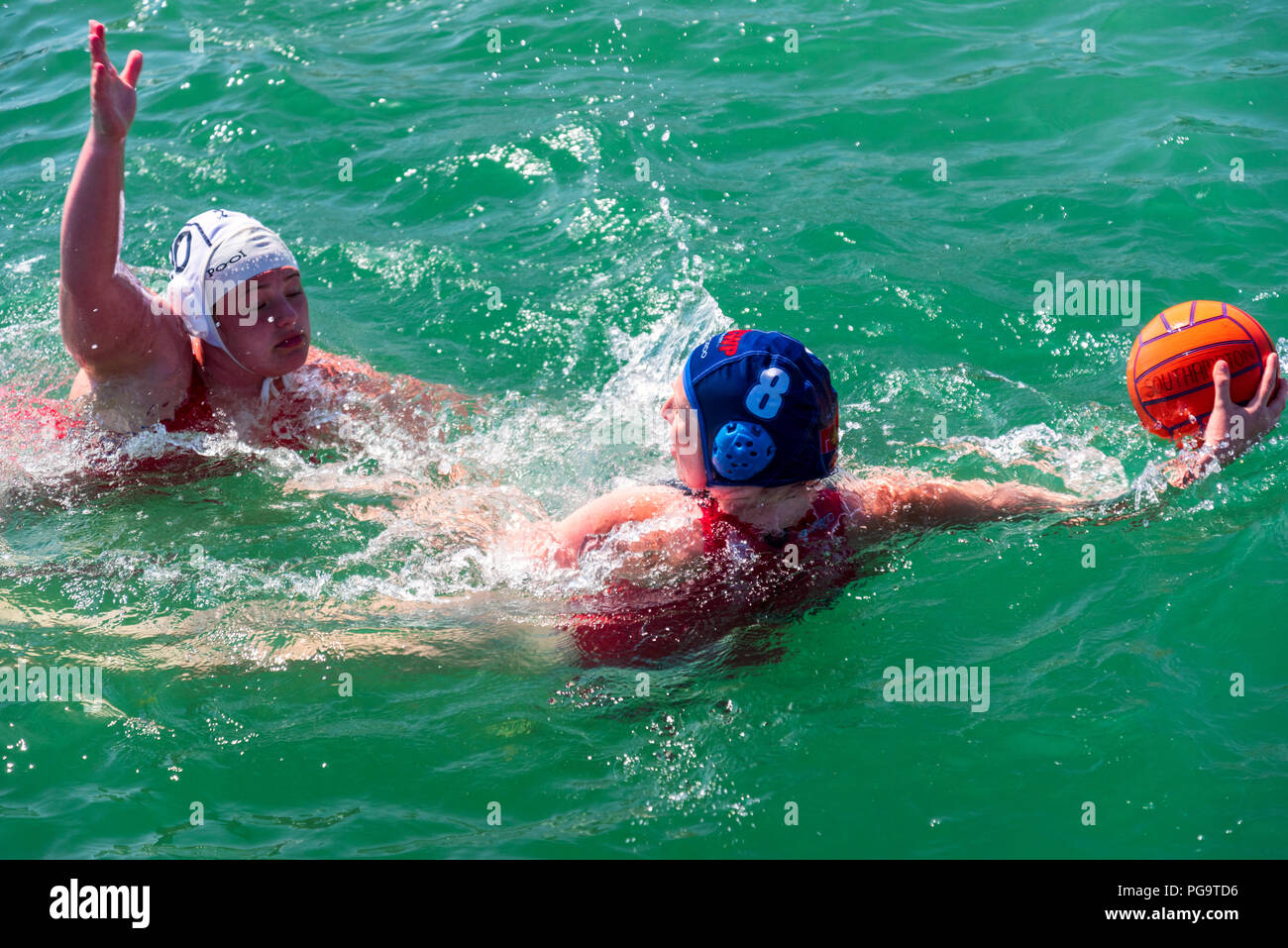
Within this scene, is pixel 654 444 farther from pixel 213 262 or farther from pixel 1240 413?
pixel 1240 413

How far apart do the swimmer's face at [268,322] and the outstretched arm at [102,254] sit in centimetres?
38

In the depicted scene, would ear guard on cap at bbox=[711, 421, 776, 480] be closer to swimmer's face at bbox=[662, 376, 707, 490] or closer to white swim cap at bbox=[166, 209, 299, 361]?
swimmer's face at bbox=[662, 376, 707, 490]

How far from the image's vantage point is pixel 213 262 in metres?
5.68

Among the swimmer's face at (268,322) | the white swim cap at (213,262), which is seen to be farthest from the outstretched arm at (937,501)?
the white swim cap at (213,262)

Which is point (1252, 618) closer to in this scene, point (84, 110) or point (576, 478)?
point (576, 478)

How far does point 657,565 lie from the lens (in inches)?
187

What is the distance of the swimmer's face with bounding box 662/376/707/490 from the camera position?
452 cm

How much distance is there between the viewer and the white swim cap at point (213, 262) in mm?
5688

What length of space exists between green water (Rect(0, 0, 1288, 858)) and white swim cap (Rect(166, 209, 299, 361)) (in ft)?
2.47

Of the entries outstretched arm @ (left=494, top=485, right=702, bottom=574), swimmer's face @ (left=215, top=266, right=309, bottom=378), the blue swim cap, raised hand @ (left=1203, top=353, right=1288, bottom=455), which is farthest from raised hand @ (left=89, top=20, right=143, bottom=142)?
raised hand @ (left=1203, top=353, right=1288, bottom=455)

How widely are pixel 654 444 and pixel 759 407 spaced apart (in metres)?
2.32

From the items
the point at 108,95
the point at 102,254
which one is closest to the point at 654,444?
the point at 102,254
